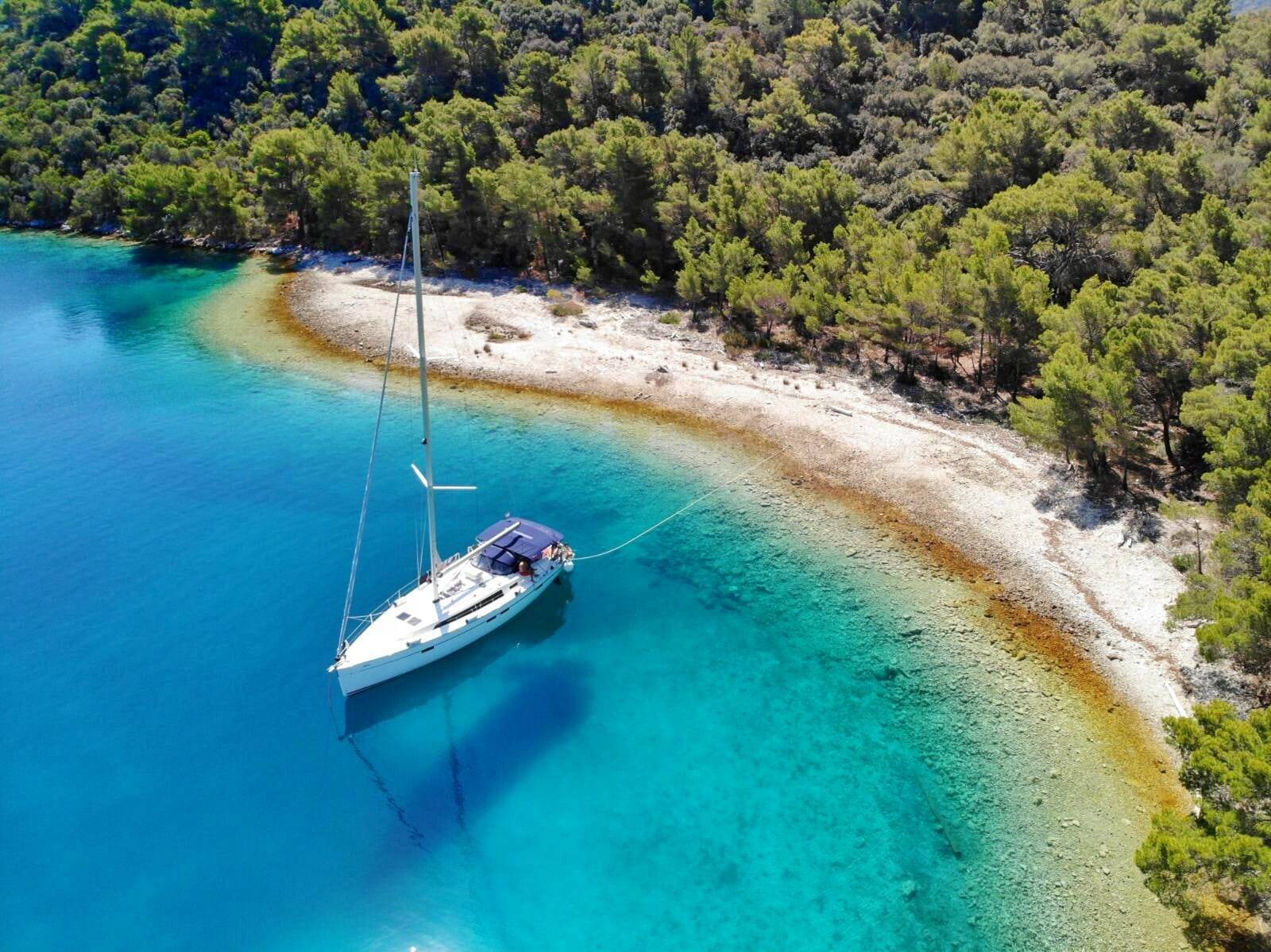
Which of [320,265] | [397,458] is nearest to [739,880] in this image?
[397,458]

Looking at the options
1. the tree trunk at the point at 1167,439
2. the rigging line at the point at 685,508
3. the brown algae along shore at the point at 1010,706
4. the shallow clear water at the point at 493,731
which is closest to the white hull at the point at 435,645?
the shallow clear water at the point at 493,731

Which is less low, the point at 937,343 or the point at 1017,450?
the point at 937,343

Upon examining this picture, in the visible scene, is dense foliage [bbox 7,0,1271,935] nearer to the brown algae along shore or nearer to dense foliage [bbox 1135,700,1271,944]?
dense foliage [bbox 1135,700,1271,944]

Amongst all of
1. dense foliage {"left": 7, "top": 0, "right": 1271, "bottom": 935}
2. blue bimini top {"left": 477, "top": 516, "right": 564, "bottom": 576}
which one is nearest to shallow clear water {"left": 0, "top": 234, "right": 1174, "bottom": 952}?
blue bimini top {"left": 477, "top": 516, "right": 564, "bottom": 576}

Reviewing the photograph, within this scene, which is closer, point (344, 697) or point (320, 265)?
point (344, 697)

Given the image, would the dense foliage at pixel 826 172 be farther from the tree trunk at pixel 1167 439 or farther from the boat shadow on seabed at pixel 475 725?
the boat shadow on seabed at pixel 475 725

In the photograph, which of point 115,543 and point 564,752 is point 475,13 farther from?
point 564,752
